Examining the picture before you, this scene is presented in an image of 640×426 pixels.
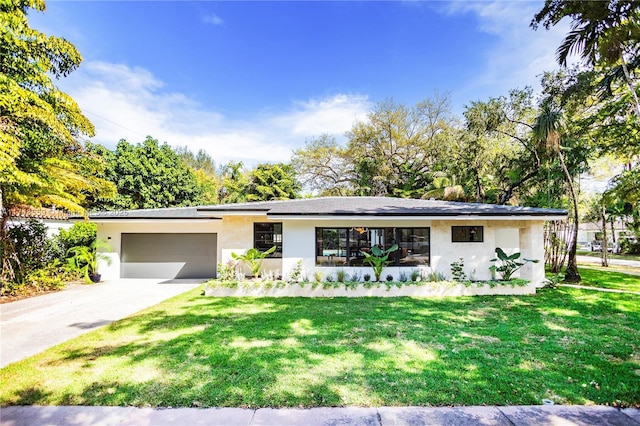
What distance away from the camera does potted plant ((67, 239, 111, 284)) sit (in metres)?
13.0

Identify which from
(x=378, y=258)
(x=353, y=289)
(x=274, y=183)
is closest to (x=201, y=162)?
(x=274, y=183)

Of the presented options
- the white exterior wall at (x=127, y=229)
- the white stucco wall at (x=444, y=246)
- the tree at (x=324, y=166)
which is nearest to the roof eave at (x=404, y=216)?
the white stucco wall at (x=444, y=246)

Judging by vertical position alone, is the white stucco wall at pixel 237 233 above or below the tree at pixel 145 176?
below

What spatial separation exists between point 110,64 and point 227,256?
12159mm

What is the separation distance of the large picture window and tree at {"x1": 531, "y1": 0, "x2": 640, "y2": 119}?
265 inches

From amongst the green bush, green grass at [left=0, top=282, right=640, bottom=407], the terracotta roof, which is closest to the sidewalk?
green grass at [left=0, top=282, right=640, bottom=407]

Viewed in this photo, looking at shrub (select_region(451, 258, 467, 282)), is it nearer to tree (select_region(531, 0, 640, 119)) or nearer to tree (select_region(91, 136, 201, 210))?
tree (select_region(531, 0, 640, 119))

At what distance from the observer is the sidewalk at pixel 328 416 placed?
3377mm

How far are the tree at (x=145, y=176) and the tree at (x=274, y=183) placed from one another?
6.09 meters

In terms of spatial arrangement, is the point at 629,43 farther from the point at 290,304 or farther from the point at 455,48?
the point at 290,304

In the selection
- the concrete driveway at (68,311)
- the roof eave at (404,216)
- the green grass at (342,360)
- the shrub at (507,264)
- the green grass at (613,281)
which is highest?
the roof eave at (404,216)

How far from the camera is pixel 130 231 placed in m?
14.4

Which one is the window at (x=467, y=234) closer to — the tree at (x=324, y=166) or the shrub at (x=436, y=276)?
the shrub at (x=436, y=276)

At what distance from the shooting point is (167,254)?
14.5 meters
